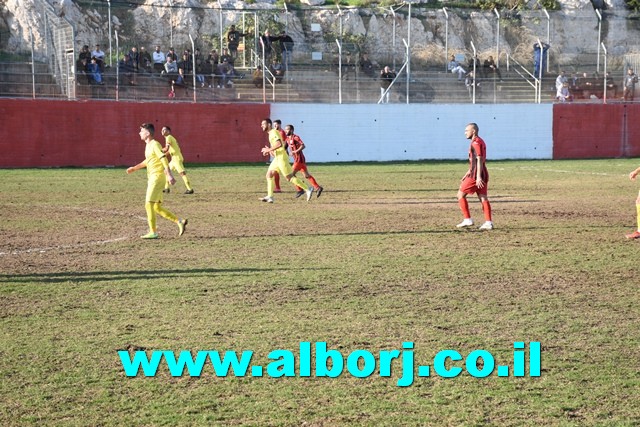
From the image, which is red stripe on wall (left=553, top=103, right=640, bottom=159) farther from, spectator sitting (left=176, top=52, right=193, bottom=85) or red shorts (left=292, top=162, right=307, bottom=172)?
red shorts (left=292, top=162, right=307, bottom=172)

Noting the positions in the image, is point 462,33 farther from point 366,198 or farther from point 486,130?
point 366,198

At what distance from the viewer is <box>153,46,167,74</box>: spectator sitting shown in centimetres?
3625

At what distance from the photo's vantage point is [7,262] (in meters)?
13.1

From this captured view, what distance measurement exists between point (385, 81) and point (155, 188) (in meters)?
25.1

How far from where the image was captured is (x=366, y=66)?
39156 mm

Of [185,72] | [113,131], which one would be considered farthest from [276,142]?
[185,72]

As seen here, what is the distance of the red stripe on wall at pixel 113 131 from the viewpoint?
33750 mm

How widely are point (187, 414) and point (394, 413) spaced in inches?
57.0

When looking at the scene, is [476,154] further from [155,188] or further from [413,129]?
[413,129]

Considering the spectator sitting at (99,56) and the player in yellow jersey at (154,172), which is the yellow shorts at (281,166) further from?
the spectator sitting at (99,56)

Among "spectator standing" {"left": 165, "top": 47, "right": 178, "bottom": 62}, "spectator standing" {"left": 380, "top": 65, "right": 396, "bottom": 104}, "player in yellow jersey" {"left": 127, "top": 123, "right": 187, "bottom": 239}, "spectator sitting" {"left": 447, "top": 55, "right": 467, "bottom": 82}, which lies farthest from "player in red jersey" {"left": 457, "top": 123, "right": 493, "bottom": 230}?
"spectator sitting" {"left": 447, "top": 55, "right": 467, "bottom": 82}

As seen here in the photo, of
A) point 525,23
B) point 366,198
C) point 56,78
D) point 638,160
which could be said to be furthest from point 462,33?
point 366,198

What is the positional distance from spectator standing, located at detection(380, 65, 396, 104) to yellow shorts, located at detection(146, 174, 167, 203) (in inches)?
977

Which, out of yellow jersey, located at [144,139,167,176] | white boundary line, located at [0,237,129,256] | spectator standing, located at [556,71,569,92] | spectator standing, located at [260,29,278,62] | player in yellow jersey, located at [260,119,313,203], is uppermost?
spectator standing, located at [260,29,278,62]
